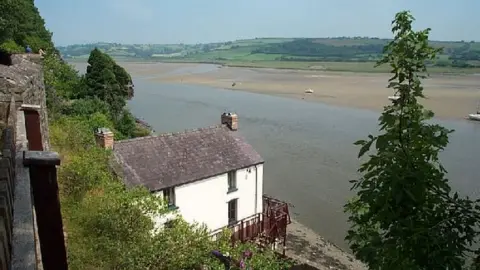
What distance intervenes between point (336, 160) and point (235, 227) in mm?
17110

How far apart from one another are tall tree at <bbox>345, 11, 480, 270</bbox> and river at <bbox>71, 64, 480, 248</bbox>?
1865 centimetres

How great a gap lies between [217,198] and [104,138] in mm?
5685

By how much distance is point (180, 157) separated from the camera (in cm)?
1911

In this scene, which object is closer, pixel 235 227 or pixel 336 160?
pixel 235 227

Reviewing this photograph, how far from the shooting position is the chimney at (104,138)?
1686 cm

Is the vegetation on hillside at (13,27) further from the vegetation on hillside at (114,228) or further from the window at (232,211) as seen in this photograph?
the window at (232,211)

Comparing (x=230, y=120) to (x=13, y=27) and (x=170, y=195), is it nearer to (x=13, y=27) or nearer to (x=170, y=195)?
(x=170, y=195)

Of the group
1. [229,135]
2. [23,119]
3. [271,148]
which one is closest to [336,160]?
[271,148]

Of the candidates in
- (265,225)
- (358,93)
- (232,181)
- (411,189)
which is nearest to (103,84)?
(232,181)

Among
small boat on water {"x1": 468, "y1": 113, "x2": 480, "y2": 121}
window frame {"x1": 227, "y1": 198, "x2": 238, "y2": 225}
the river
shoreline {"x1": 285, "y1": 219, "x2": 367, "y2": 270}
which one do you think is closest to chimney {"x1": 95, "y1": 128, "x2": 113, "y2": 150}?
window frame {"x1": 227, "y1": 198, "x2": 238, "y2": 225}

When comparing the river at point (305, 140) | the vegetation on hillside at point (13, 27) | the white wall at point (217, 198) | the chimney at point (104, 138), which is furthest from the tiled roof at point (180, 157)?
the vegetation on hillside at point (13, 27)

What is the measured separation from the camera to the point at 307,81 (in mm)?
87375

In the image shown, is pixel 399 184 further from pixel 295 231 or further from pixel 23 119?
pixel 295 231

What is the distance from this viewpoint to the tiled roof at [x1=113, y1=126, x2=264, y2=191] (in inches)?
691
